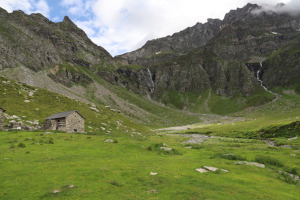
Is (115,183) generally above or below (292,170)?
above

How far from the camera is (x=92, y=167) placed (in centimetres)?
1546

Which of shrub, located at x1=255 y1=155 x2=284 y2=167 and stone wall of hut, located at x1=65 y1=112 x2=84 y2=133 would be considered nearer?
shrub, located at x1=255 y1=155 x2=284 y2=167

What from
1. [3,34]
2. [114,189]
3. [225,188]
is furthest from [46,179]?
[3,34]

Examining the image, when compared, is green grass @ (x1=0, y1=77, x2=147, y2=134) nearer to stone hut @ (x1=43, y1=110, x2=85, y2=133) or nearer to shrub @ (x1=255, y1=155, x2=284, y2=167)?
stone hut @ (x1=43, y1=110, x2=85, y2=133)

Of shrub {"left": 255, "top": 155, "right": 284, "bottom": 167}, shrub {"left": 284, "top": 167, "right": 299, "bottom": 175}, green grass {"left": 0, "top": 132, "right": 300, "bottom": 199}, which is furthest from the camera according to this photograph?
shrub {"left": 255, "top": 155, "right": 284, "bottom": 167}

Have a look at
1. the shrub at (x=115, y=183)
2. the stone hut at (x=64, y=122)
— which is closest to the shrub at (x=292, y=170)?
the shrub at (x=115, y=183)

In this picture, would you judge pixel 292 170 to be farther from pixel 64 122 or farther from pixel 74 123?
pixel 74 123

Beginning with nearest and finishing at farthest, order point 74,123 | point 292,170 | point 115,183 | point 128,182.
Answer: point 115,183
point 128,182
point 292,170
point 74,123

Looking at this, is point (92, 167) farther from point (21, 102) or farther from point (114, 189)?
point (21, 102)

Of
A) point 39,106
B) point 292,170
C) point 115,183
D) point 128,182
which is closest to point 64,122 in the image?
point 39,106

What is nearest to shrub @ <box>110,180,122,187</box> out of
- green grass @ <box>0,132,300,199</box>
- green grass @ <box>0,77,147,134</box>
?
green grass @ <box>0,132,300,199</box>

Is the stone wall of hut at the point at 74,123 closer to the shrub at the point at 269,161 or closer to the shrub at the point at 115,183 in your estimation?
the shrub at the point at 115,183

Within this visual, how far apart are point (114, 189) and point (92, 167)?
5.17 m

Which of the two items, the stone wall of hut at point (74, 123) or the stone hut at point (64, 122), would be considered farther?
the stone wall of hut at point (74, 123)
